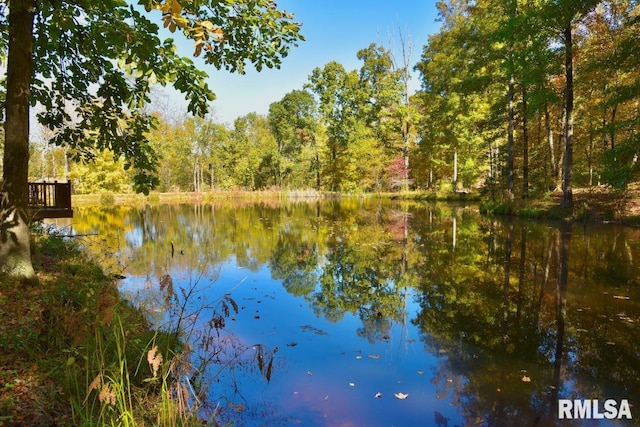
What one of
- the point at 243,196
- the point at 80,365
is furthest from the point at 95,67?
the point at 243,196

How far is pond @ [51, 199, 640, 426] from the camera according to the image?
346 centimetres

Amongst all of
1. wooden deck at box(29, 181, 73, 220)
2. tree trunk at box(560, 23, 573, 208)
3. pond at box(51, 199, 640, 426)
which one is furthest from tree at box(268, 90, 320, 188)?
pond at box(51, 199, 640, 426)

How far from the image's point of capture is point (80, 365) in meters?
3.12

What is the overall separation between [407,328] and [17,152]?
5.87 m

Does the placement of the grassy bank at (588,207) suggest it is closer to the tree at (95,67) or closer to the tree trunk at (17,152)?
the tree at (95,67)

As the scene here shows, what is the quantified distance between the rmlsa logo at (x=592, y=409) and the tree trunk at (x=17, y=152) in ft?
21.6

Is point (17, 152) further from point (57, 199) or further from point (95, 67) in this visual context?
point (57, 199)

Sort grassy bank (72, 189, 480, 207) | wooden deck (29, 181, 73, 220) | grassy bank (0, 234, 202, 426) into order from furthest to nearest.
Answer: grassy bank (72, 189, 480, 207) < wooden deck (29, 181, 73, 220) < grassy bank (0, 234, 202, 426)

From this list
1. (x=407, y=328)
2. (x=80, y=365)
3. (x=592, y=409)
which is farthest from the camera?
(x=407, y=328)

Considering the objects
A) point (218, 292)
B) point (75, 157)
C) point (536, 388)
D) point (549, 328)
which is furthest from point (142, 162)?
point (549, 328)

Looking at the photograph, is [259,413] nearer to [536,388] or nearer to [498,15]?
[536,388]

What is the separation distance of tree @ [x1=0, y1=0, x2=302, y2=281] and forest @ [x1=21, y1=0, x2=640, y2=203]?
0.67m

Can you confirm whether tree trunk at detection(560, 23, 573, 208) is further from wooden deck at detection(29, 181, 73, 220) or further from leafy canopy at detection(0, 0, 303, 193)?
→ wooden deck at detection(29, 181, 73, 220)

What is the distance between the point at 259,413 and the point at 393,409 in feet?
3.91
